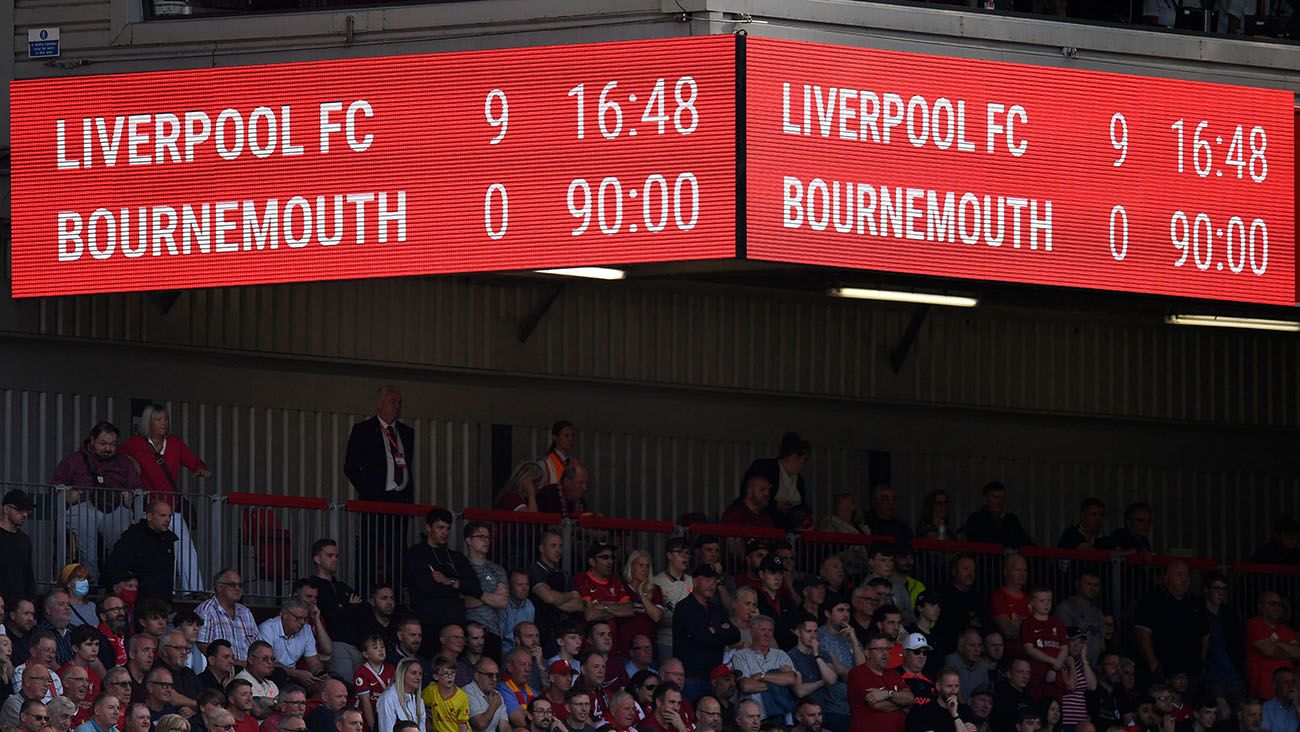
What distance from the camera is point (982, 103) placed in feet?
61.3

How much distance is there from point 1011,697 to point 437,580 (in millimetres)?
4836

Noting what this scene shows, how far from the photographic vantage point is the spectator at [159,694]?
17.1 meters

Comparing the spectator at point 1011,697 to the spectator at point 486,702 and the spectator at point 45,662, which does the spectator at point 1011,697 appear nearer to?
the spectator at point 486,702

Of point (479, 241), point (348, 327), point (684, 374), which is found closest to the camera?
point (479, 241)

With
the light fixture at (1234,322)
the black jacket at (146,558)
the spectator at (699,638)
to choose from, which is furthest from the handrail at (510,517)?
the light fixture at (1234,322)

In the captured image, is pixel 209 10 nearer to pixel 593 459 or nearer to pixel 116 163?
pixel 116 163

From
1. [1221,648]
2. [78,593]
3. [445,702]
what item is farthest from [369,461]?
[1221,648]

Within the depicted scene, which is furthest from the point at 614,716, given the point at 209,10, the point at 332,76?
the point at 209,10

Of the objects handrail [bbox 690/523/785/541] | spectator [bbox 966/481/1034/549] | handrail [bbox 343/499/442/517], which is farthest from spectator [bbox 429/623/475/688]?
spectator [bbox 966/481/1034/549]

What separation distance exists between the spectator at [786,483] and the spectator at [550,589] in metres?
2.51

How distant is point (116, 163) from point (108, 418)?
407 cm

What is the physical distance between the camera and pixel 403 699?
1805cm

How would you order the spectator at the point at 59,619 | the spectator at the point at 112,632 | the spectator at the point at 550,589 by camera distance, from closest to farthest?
the spectator at the point at 59,619, the spectator at the point at 112,632, the spectator at the point at 550,589

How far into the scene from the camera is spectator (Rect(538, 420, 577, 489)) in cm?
2152
